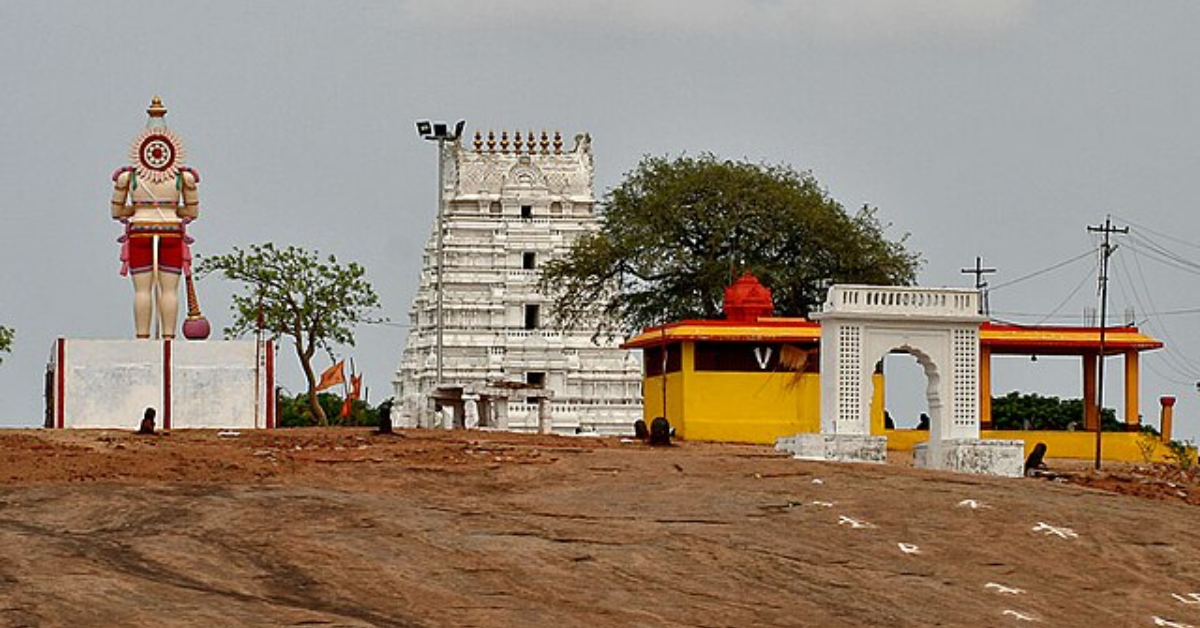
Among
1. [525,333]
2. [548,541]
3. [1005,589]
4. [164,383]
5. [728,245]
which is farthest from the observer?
[525,333]

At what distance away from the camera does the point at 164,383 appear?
4650 centimetres

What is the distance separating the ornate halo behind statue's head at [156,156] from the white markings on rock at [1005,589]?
2582cm

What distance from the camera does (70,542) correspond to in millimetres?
25281

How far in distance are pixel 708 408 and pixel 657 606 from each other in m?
26.3

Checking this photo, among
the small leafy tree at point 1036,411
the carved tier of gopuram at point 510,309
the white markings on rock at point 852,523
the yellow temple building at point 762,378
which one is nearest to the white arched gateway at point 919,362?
the yellow temple building at point 762,378

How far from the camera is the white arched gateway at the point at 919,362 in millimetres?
42312

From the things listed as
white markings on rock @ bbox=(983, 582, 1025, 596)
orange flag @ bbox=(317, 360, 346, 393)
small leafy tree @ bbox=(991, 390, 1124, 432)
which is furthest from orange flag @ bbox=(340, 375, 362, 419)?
white markings on rock @ bbox=(983, 582, 1025, 596)

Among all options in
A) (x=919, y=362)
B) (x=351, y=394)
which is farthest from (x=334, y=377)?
(x=919, y=362)

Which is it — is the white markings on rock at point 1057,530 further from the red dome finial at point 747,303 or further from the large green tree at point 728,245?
the large green tree at point 728,245

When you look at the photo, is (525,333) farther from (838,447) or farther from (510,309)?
(838,447)

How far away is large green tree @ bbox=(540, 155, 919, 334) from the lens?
6869cm

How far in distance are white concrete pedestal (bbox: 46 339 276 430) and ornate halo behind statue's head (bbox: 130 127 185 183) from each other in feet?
14.1

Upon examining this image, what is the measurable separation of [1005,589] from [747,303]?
2563 centimetres

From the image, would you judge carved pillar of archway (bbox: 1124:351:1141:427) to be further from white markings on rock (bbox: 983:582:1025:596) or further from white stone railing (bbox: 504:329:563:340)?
white stone railing (bbox: 504:329:563:340)
